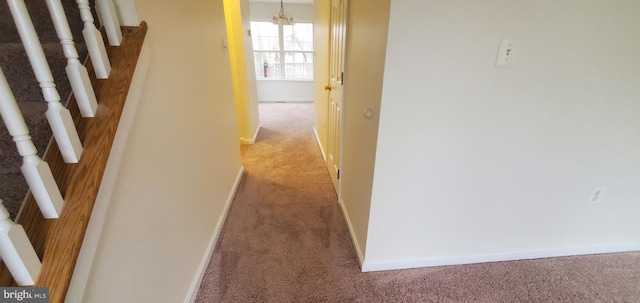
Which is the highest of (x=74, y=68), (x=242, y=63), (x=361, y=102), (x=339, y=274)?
(x=74, y=68)

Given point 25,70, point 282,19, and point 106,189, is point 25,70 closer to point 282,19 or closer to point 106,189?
point 106,189

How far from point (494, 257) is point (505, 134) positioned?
85cm

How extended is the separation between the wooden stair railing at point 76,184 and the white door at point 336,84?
1488mm

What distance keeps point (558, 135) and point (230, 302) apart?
199 centimetres

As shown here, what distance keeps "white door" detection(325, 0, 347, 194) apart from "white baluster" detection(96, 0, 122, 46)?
1397 millimetres

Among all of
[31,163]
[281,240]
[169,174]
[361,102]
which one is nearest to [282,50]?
[361,102]

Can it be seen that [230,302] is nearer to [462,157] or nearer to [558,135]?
[462,157]

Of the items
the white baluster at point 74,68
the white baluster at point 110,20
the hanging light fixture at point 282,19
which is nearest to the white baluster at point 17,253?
the white baluster at point 74,68

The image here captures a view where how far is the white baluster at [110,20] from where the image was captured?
0.86 m

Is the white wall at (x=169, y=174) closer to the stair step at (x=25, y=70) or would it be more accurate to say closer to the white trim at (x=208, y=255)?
the white trim at (x=208, y=255)

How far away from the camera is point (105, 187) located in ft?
2.51

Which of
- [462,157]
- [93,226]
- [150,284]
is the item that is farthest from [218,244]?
[462,157]

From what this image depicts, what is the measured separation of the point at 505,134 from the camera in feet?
4.47

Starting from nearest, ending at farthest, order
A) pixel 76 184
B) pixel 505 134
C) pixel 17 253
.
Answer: pixel 17 253 < pixel 76 184 < pixel 505 134
